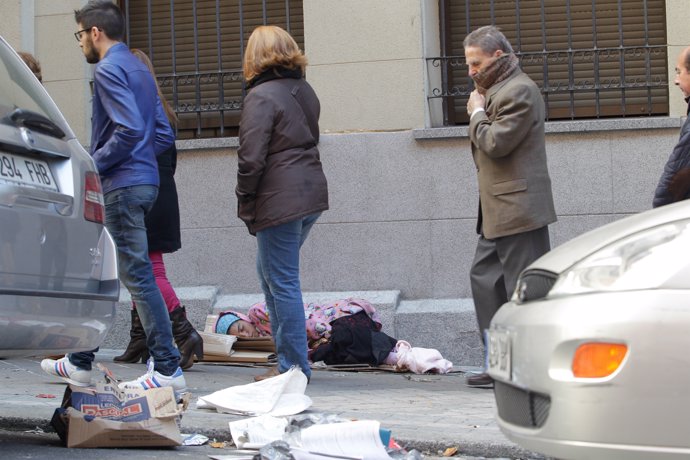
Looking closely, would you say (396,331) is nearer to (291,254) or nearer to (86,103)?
(291,254)

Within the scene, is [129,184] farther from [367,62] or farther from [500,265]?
[367,62]

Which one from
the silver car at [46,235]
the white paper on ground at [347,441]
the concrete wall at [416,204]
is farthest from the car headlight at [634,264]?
the concrete wall at [416,204]

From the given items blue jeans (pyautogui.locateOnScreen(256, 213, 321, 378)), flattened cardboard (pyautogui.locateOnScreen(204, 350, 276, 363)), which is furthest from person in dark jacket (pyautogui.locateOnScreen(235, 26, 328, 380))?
flattened cardboard (pyautogui.locateOnScreen(204, 350, 276, 363))

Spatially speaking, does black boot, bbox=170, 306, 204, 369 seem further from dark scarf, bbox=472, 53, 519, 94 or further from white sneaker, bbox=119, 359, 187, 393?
dark scarf, bbox=472, 53, 519, 94

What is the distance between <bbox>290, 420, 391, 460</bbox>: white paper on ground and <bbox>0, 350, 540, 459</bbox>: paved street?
536mm

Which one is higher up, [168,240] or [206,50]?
[206,50]

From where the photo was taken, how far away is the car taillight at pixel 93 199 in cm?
472

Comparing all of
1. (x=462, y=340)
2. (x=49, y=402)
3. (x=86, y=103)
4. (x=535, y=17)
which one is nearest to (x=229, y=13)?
(x=86, y=103)

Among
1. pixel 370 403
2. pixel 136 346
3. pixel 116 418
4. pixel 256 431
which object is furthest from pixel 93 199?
pixel 136 346

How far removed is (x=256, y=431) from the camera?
4914 millimetres

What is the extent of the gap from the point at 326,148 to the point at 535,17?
1.87 m

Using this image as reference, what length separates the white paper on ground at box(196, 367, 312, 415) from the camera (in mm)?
5441

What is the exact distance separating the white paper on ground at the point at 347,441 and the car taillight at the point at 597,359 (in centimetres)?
135

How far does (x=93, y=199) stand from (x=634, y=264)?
236 centimetres
